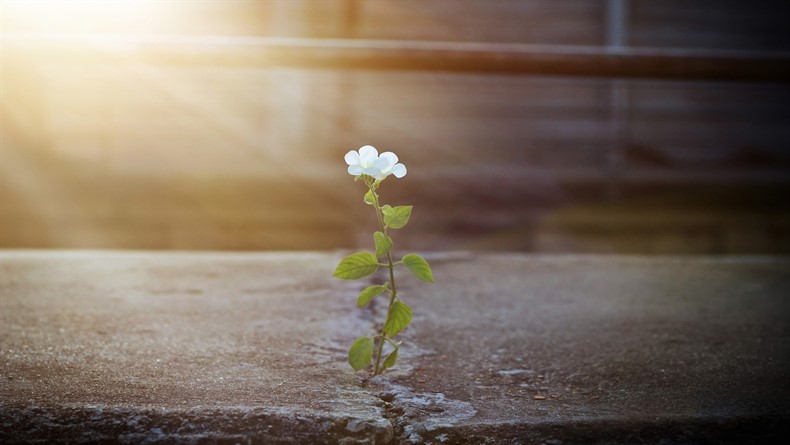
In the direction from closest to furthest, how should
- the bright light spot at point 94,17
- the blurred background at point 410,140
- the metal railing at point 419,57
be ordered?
1. the metal railing at point 419,57
2. the blurred background at point 410,140
3. the bright light spot at point 94,17

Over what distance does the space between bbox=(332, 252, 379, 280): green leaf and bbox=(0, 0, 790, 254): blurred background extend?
351cm

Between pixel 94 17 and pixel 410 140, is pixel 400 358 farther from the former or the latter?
pixel 94 17

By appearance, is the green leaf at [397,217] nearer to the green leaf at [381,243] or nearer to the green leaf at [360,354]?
the green leaf at [381,243]

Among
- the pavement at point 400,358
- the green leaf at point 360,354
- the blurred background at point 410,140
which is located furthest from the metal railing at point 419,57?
the blurred background at point 410,140

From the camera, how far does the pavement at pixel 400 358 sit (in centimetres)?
67

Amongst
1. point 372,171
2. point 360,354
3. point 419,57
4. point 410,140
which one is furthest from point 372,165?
point 410,140

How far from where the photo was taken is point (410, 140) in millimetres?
5117

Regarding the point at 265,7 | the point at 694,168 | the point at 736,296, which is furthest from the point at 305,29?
the point at 736,296

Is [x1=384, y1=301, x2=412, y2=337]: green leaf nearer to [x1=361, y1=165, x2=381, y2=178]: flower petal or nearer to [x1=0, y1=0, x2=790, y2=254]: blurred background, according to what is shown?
[x1=361, y1=165, x2=381, y2=178]: flower petal

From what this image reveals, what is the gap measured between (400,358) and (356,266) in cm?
22

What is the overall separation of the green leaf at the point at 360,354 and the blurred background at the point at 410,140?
353cm

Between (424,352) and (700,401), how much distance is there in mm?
371

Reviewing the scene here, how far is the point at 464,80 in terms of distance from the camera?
16.9ft

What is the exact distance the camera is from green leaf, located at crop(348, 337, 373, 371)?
757 millimetres
